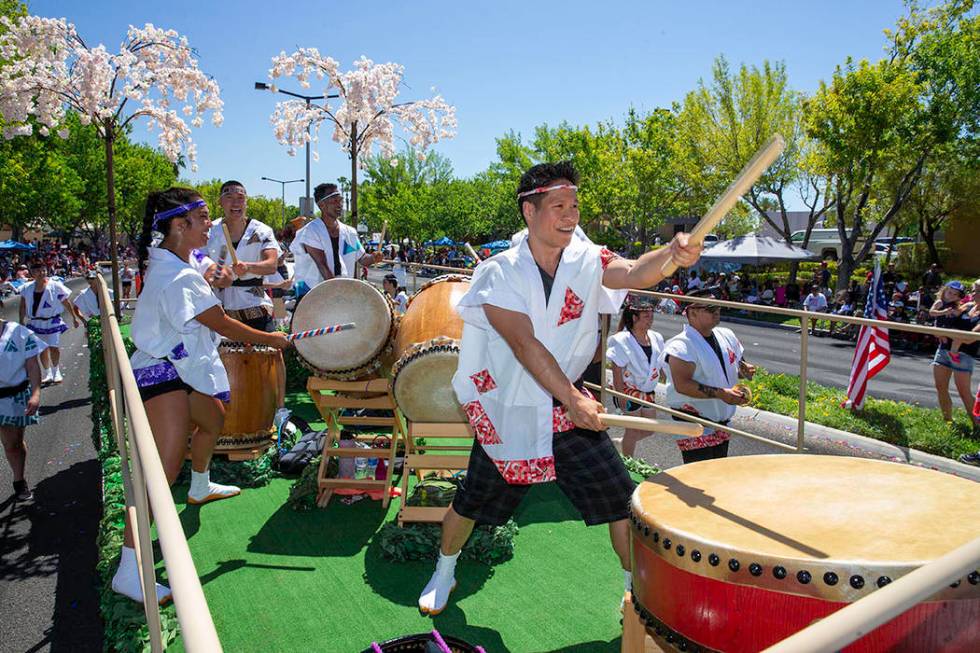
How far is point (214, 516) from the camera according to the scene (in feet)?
15.3

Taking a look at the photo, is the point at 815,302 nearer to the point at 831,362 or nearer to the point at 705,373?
the point at 831,362

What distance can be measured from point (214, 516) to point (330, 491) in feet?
2.47

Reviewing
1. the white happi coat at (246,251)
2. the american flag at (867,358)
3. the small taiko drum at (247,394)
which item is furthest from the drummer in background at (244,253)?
the american flag at (867,358)

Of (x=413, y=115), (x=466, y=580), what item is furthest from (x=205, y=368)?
(x=413, y=115)

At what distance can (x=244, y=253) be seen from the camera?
575cm

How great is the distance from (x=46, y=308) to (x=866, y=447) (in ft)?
34.6

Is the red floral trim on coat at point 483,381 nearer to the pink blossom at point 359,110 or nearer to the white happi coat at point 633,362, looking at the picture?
the white happi coat at point 633,362

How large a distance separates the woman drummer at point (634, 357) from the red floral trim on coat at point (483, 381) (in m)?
2.88

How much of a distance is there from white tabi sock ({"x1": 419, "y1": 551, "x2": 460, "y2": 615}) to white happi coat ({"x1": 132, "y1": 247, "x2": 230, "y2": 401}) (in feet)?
5.27

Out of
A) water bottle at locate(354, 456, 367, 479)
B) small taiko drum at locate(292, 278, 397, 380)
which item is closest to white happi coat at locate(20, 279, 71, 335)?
water bottle at locate(354, 456, 367, 479)

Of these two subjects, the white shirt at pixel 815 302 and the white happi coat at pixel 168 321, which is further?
the white shirt at pixel 815 302

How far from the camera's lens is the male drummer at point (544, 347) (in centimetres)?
292

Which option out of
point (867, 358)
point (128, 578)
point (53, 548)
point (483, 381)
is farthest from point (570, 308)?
point (867, 358)

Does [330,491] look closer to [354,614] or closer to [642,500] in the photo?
[354,614]
